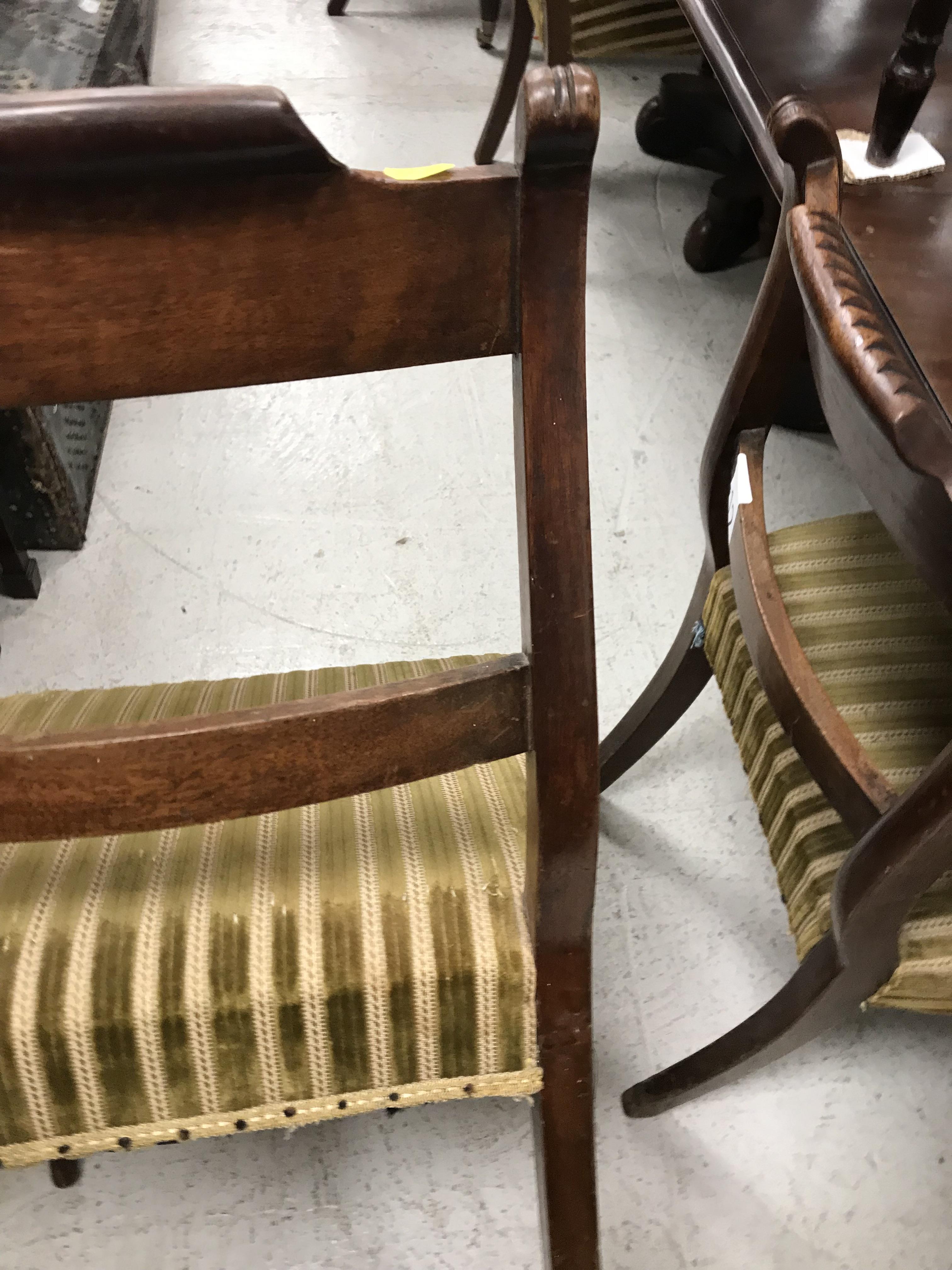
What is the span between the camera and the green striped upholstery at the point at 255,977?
59 cm

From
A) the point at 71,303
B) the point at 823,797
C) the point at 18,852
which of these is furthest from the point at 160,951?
the point at 823,797

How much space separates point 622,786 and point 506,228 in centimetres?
97

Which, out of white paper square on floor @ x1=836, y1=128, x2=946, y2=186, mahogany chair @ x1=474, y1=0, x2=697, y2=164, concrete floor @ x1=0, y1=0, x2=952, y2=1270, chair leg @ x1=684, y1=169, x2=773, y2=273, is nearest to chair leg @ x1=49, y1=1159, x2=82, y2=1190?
concrete floor @ x1=0, y1=0, x2=952, y2=1270

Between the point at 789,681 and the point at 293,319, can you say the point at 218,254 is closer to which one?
the point at 293,319

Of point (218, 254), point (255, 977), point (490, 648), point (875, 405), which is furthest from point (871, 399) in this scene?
point (490, 648)

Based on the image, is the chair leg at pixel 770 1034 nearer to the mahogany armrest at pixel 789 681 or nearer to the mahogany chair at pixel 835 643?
the mahogany chair at pixel 835 643

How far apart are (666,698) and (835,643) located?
0.29 metres

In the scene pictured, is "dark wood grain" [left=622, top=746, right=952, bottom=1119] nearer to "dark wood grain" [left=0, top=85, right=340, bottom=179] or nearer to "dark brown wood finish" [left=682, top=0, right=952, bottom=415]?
"dark brown wood finish" [left=682, top=0, right=952, bottom=415]

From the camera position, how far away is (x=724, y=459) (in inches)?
33.4

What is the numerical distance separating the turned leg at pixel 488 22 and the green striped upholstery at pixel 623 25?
2.75 feet

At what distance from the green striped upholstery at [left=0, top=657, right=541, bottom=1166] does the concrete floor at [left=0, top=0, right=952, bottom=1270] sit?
42 cm

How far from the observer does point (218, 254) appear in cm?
39

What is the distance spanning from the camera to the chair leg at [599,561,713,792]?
1008 millimetres

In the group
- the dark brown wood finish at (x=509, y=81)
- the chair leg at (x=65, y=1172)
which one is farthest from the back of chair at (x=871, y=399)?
the dark brown wood finish at (x=509, y=81)
